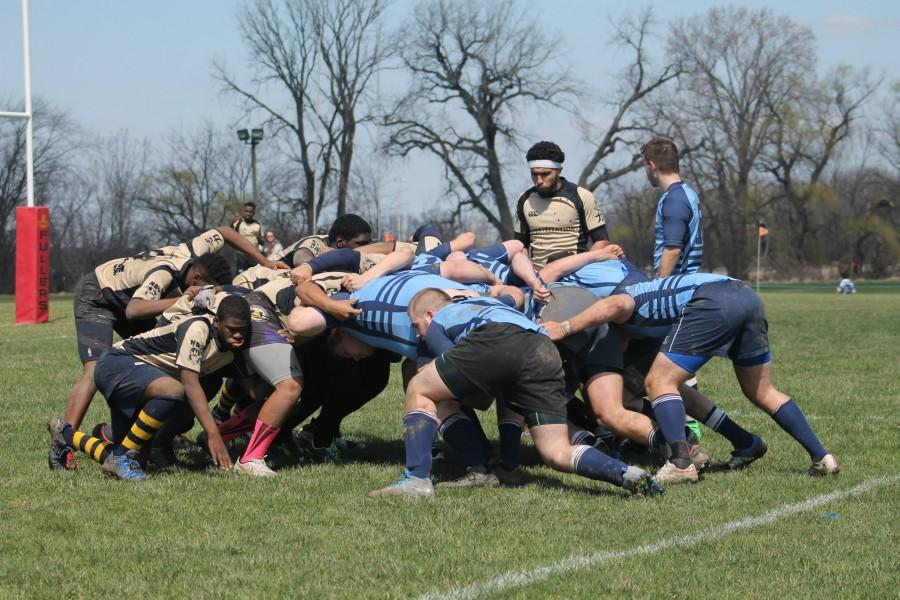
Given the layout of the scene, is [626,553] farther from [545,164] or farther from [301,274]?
[545,164]

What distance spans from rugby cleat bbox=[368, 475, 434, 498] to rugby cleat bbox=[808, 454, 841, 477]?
2.24m

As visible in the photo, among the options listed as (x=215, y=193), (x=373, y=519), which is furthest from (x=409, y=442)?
(x=215, y=193)

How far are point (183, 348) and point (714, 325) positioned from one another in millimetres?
2993

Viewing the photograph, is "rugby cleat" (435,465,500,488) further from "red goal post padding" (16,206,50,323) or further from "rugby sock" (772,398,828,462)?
"red goal post padding" (16,206,50,323)

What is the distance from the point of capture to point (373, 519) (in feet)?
17.6

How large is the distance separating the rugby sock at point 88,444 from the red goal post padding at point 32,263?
603 inches

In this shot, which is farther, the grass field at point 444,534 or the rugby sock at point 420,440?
the rugby sock at point 420,440

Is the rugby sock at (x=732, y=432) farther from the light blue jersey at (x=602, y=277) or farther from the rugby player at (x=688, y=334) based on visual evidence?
the light blue jersey at (x=602, y=277)

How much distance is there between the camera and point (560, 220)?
784 cm

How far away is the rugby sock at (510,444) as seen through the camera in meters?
6.44

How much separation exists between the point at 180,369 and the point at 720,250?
61.2 metres

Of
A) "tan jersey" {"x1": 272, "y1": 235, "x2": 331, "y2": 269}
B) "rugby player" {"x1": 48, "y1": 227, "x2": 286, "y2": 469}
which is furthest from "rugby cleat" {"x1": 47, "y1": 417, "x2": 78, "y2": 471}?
"tan jersey" {"x1": 272, "y1": 235, "x2": 331, "y2": 269}

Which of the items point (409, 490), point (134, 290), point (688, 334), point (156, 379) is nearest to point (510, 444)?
point (409, 490)

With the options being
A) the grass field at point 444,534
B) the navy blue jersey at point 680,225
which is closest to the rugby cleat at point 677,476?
the grass field at point 444,534
